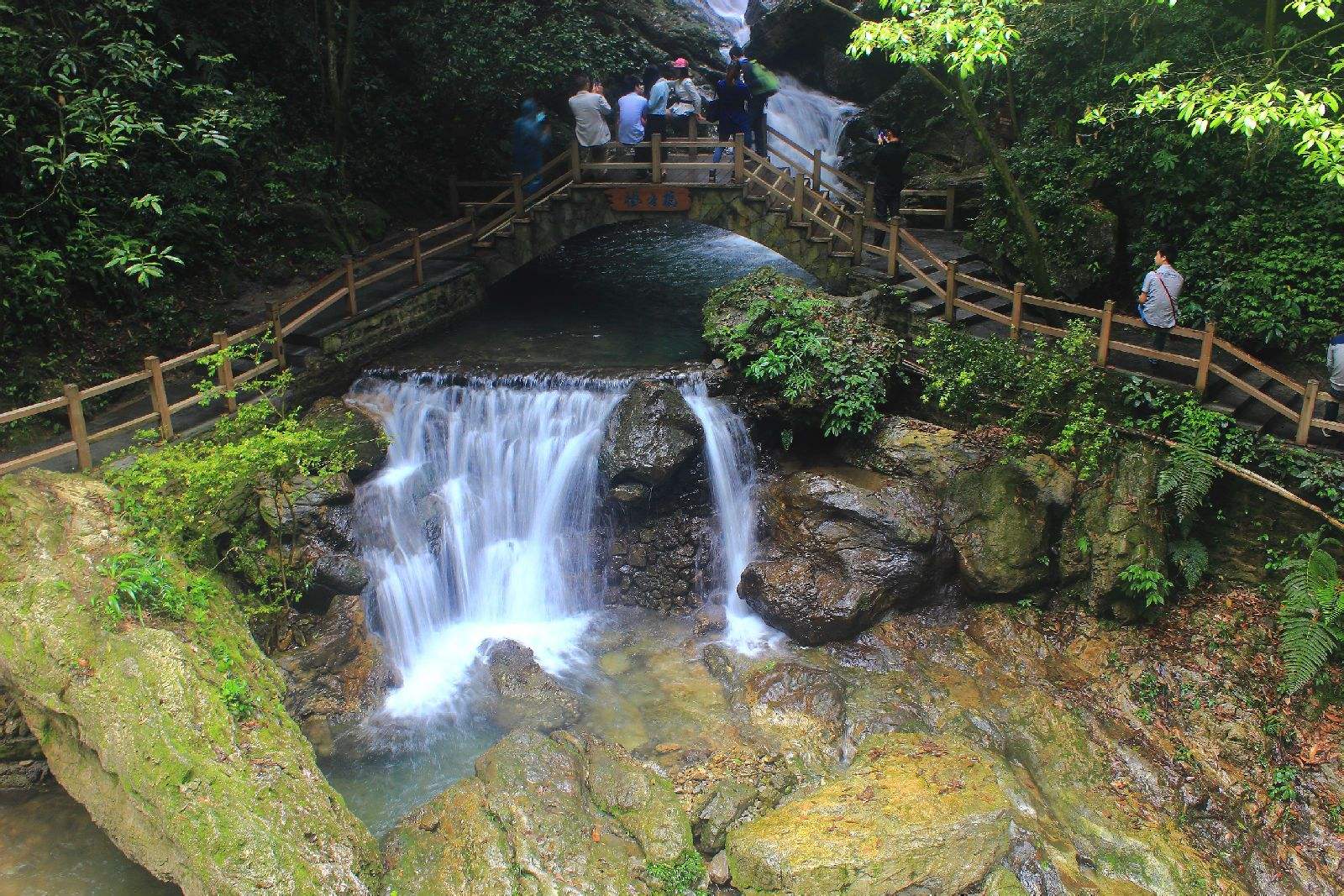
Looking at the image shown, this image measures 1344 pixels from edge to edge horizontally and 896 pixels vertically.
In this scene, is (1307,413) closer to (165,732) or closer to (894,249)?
(894,249)

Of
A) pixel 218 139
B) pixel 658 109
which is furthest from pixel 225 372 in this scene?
pixel 658 109

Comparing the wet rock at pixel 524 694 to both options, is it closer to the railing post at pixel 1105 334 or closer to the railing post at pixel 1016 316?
the railing post at pixel 1016 316

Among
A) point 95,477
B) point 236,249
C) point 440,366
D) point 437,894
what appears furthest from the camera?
point 236,249

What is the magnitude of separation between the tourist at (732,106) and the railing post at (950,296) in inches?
183

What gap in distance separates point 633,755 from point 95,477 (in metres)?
6.48

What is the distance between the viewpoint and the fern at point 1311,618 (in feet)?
31.7

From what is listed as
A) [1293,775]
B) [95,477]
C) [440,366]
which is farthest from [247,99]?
[1293,775]

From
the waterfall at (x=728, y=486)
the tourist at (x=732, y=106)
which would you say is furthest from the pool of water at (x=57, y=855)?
the tourist at (x=732, y=106)

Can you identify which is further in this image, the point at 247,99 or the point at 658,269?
the point at 658,269

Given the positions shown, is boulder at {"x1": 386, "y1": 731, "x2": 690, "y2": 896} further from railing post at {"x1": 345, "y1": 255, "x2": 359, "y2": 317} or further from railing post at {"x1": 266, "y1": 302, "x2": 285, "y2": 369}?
railing post at {"x1": 345, "y1": 255, "x2": 359, "y2": 317}

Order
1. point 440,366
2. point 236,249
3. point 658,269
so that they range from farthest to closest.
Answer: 1. point 658,269
2. point 236,249
3. point 440,366

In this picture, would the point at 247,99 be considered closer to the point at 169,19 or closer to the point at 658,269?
the point at 169,19

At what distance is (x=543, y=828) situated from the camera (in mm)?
8422

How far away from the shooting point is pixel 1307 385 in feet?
32.6
